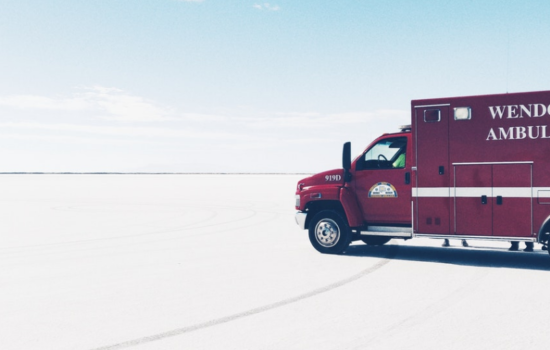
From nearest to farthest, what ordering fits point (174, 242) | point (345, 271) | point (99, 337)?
point (99, 337)
point (345, 271)
point (174, 242)

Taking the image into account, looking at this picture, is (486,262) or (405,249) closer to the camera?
(486,262)

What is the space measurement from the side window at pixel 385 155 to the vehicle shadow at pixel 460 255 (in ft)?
5.74

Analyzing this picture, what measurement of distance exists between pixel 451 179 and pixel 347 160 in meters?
1.95

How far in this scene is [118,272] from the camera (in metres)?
9.23


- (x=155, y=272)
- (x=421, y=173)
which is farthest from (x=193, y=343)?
(x=421, y=173)

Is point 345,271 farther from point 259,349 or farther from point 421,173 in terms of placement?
point 259,349

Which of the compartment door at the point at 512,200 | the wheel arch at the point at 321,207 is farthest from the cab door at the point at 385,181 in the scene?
the compartment door at the point at 512,200

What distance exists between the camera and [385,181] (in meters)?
10.6

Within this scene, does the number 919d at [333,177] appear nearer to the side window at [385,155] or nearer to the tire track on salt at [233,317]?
the side window at [385,155]

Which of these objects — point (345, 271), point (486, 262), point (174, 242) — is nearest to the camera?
point (345, 271)

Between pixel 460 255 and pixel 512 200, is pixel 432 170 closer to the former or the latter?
pixel 512 200

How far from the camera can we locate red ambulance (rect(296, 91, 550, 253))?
9.20 meters

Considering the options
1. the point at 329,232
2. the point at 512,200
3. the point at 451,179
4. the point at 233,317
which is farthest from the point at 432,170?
the point at 233,317

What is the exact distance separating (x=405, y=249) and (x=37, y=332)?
804 cm
